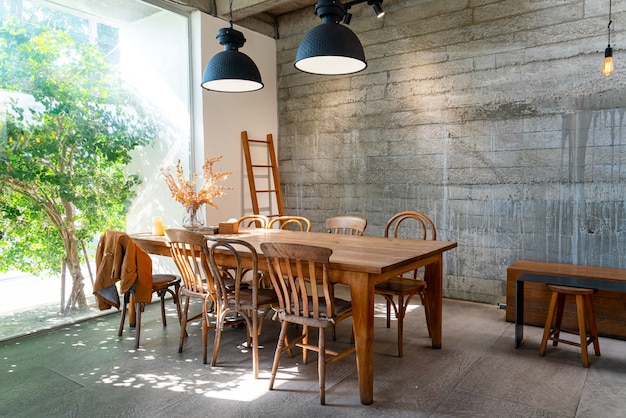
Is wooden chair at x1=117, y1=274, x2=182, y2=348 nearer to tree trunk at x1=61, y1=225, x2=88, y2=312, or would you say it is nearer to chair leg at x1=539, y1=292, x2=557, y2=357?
tree trunk at x1=61, y1=225, x2=88, y2=312

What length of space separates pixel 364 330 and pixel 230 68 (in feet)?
6.97

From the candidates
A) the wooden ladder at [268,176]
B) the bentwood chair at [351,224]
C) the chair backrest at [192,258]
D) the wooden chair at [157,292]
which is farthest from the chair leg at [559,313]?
the wooden ladder at [268,176]

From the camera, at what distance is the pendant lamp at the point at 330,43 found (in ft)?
9.11

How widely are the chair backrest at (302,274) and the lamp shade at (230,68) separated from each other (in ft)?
4.93

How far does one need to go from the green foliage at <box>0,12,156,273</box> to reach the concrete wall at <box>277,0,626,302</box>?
7.72ft

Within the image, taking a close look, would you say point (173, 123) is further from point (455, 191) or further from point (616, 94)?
point (616, 94)

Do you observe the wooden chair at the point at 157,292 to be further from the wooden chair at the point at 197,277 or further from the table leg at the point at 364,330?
the table leg at the point at 364,330

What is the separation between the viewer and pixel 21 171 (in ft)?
12.0

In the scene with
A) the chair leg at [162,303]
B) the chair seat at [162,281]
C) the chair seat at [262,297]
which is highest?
the chair seat at [262,297]

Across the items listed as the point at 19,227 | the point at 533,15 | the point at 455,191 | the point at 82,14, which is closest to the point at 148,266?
the point at 19,227

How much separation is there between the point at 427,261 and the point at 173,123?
322cm

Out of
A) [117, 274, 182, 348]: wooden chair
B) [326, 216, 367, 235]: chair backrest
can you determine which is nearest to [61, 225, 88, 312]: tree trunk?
[117, 274, 182, 348]: wooden chair

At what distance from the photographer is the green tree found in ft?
11.8

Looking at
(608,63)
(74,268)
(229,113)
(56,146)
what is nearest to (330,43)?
(608,63)
